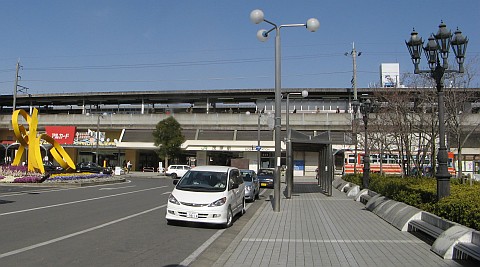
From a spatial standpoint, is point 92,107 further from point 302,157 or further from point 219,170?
point 219,170

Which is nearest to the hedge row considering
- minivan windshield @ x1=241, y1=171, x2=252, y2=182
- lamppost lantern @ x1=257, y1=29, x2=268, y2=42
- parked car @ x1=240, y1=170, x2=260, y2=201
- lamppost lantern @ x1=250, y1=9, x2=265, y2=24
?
parked car @ x1=240, y1=170, x2=260, y2=201

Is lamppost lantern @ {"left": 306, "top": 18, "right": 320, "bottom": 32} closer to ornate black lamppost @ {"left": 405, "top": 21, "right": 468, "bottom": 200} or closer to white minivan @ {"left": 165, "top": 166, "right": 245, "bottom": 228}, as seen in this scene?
ornate black lamppost @ {"left": 405, "top": 21, "right": 468, "bottom": 200}

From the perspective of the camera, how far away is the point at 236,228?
39.9 ft

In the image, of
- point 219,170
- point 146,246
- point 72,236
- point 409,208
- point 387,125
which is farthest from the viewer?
point 387,125

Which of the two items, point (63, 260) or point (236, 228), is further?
point (236, 228)

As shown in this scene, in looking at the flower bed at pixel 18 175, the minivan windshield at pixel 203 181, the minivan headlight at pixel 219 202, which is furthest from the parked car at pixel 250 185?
the flower bed at pixel 18 175

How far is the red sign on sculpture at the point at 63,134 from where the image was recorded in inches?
2299

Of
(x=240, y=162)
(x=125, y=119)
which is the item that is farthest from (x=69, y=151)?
(x=240, y=162)

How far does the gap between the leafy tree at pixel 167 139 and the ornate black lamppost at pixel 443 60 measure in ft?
135

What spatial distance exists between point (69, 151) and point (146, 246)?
190 feet

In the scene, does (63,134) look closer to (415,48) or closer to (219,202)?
(219,202)

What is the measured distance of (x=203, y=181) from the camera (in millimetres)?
12742

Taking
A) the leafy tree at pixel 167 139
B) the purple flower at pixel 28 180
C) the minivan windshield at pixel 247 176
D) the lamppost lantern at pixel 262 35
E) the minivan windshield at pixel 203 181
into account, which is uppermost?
the lamppost lantern at pixel 262 35

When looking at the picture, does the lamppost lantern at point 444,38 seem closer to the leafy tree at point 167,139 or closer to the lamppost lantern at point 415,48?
the lamppost lantern at point 415,48
